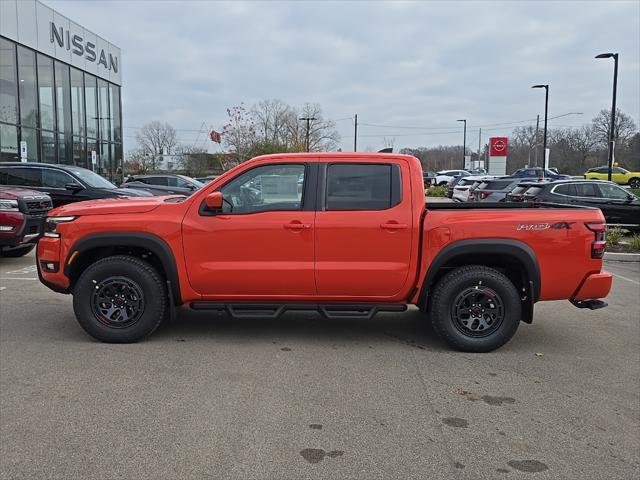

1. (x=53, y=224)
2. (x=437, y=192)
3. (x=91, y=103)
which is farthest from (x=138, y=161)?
(x=53, y=224)

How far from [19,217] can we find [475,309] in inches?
300

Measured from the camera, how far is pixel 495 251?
5082 millimetres

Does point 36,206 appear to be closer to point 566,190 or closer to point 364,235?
point 364,235

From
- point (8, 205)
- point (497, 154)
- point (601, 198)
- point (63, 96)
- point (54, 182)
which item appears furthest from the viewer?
point (497, 154)

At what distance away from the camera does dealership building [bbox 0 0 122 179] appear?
2231 centimetres

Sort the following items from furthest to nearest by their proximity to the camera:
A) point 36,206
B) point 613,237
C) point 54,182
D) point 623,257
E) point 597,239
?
point 54,182 < point 613,237 < point 623,257 < point 36,206 < point 597,239

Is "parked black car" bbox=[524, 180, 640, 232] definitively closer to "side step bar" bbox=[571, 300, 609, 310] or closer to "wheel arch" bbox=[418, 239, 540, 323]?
"side step bar" bbox=[571, 300, 609, 310]

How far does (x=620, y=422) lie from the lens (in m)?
3.85

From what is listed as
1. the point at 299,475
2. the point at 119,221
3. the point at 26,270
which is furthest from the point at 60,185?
the point at 299,475

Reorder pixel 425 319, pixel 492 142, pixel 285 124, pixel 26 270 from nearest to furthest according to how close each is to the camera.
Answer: pixel 425 319 < pixel 26 270 < pixel 492 142 < pixel 285 124

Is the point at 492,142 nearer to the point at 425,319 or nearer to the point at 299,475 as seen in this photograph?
the point at 425,319

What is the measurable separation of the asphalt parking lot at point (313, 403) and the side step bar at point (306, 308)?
335mm

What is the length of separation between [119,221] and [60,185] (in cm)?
901

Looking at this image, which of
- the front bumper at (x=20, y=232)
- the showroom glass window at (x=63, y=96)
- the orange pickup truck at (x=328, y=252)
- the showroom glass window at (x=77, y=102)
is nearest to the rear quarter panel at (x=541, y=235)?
the orange pickup truck at (x=328, y=252)
